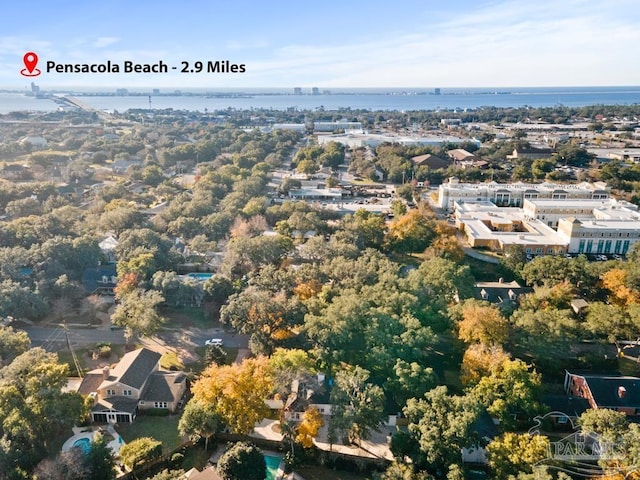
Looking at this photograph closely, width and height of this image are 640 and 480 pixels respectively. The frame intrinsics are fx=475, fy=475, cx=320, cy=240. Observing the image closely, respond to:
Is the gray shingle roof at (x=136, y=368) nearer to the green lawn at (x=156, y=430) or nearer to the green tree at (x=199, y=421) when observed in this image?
the green lawn at (x=156, y=430)

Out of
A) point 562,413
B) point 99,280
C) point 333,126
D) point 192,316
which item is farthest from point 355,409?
point 333,126

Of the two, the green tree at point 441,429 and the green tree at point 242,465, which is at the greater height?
the green tree at point 441,429

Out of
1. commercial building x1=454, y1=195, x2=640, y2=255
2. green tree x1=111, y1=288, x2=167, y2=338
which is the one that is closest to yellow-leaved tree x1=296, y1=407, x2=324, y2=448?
green tree x1=111, y1=288, x2=167, y2=338

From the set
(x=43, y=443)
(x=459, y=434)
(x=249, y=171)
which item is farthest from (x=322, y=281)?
(x=249, y=171)

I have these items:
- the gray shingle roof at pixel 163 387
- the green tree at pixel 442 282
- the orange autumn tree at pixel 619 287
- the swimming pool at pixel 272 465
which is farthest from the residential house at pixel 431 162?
the swimming pool at pixel 272 465

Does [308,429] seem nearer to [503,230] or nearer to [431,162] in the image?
[503,230]

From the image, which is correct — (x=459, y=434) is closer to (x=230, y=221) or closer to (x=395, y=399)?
(x=395, y=399)

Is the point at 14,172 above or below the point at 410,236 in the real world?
above
